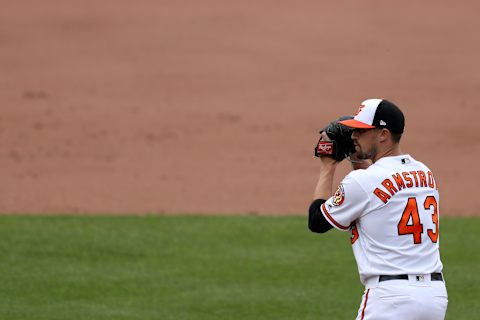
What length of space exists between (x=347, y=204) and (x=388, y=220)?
19 cm

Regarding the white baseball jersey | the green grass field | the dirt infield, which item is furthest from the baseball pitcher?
the dirt infield

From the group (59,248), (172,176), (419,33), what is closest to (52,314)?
(59,248)

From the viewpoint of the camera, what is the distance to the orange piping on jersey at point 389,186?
4.02 meters

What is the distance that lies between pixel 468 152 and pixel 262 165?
3155 mm

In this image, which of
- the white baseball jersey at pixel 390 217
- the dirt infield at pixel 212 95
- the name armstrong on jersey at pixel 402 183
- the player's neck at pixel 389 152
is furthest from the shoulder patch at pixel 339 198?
the dirt infield at pixel 212 95

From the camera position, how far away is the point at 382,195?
13.2 ft

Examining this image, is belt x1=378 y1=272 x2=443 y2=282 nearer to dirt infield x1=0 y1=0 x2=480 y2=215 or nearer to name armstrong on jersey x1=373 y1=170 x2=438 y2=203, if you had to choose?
name armstrong on jersey x1=373 y1=170 x2=438 y2=203

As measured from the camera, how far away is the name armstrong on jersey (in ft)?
13.2

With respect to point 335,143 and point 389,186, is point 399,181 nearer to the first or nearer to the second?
point 389,186

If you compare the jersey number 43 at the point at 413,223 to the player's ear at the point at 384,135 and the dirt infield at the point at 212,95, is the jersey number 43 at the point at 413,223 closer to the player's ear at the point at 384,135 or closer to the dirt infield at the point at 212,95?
the player's ear at the point at 384,135

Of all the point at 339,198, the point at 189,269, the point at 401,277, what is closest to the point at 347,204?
the point at 339,198

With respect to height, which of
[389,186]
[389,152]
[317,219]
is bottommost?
[317,219]

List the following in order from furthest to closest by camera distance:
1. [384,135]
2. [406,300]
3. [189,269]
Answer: [189,269] < [384,135] < [406,300]

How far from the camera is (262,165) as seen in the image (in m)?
13.3
